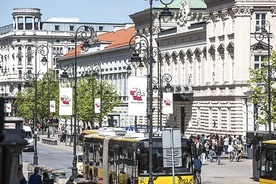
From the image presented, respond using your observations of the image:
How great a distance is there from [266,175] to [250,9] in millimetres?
44977

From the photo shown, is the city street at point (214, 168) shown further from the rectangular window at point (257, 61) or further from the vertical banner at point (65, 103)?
the rectangular window at point (257, 61)

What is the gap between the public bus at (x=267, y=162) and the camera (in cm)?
3209

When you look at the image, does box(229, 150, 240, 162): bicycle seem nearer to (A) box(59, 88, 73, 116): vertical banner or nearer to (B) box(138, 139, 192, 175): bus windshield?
(A) box(59, 88, 73, 116): vertical banner

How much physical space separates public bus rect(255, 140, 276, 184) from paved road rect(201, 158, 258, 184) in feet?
27.9

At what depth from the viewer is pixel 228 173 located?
160ft

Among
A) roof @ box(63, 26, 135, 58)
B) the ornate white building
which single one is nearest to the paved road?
the ornate white building

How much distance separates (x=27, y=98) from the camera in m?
135

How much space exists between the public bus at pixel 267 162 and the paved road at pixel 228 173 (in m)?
8.49

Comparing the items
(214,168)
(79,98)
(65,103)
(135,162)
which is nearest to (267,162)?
(135,162)

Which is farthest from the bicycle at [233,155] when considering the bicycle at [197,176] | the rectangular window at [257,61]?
the bicycle at [197,176]

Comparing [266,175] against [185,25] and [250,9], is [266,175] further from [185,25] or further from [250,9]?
[185,25]

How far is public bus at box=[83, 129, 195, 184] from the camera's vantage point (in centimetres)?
3083

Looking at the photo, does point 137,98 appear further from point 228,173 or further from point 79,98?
point 79,98

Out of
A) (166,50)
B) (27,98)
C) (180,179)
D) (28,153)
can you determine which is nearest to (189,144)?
(180,179)
